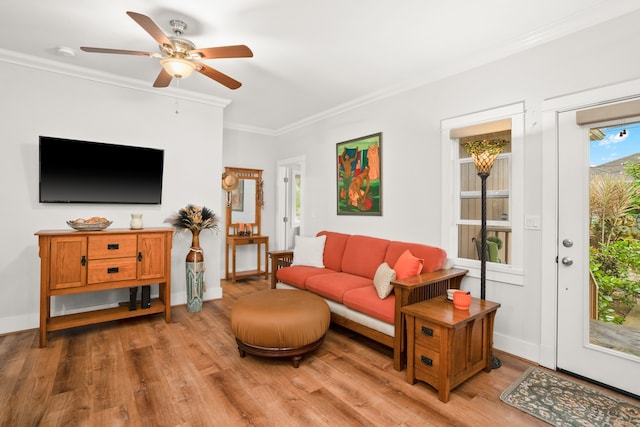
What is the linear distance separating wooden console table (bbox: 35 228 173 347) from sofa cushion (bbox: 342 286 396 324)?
2075 mm

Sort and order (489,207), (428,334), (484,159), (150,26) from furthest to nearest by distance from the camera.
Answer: (489,207), (484,159), (428,334), (150,26)

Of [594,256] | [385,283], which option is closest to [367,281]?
[385,283]

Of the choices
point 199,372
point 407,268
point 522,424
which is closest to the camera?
point 522,424

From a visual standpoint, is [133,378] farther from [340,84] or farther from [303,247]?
[340,84]

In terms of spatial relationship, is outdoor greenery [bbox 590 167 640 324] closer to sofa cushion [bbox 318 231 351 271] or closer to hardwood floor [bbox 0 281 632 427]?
hardwood floor [bbox 0 281 632 427]

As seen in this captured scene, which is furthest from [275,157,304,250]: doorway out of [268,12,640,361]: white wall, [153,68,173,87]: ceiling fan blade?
[153,68,173,87]: ceiling fan blade

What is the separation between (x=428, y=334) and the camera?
2.23 meters

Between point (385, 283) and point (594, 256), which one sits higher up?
point (594, 256)

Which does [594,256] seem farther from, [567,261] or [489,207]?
[489,207]

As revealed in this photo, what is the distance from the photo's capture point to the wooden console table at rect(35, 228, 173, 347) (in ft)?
9.55

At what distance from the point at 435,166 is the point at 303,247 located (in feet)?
6.40

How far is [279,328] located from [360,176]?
2441 millimetres

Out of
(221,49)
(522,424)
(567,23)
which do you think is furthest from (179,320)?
(567,23)

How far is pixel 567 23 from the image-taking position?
2.41 meters
